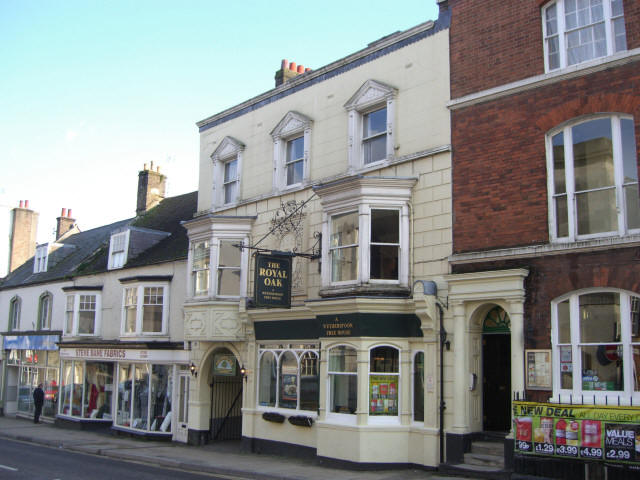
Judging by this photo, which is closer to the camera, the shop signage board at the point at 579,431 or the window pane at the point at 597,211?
the shop signage board at the point at 579,431

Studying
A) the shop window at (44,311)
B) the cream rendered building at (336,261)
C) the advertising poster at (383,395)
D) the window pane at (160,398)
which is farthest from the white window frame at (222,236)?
the shop window at (44,311)

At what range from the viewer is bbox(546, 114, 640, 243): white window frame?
11.7 meters

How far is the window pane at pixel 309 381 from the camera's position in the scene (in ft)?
55.1

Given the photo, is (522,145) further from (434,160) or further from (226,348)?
(226,348)

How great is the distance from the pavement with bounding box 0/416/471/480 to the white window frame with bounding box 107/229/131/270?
21.5 ft

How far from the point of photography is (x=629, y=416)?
10477mm

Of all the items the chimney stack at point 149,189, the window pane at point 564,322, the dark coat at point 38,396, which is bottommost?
the dark coat at point 38,396

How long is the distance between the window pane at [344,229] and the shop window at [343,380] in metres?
2.54

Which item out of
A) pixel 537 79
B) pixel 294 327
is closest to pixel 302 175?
pixel 294 327

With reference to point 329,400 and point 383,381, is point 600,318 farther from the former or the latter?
point 329,400

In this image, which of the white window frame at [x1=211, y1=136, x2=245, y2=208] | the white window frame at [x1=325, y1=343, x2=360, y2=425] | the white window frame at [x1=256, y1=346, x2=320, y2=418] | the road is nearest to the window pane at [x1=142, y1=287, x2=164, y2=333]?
the white window frame at [x1=211, y1=136, x2=245, y2=208]

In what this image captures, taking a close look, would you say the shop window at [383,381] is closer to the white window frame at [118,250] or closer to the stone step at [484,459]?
the stone step at [484,459]

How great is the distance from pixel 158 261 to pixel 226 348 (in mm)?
5085

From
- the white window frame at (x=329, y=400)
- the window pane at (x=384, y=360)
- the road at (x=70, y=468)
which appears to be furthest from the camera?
the window pane at (x=384, y=360)
